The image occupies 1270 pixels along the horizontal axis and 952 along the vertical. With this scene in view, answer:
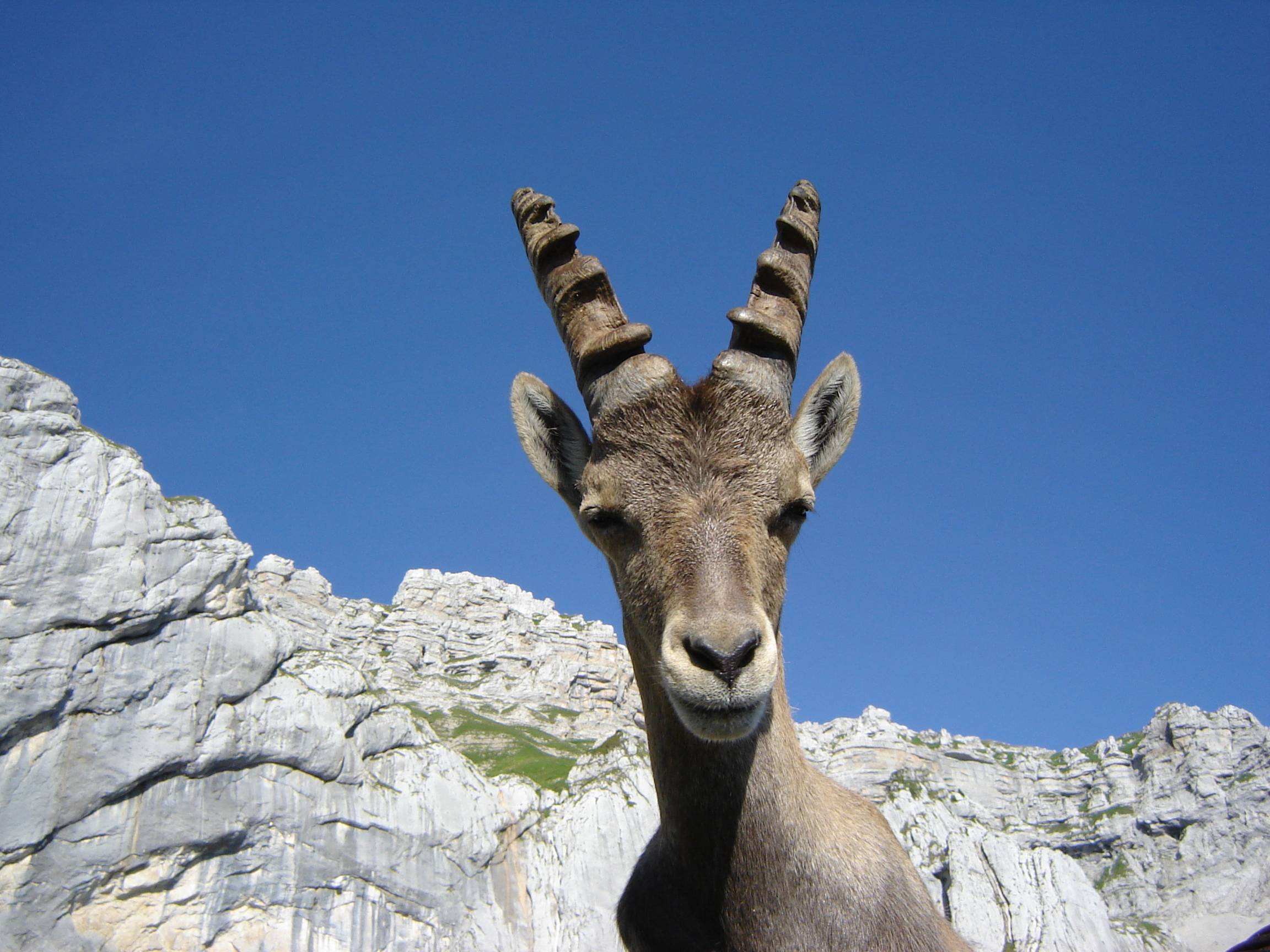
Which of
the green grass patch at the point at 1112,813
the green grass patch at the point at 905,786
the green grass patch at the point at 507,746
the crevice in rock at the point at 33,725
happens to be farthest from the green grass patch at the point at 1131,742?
the crevice in rock at the point at 33,725

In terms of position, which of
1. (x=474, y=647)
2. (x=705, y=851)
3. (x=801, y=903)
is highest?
(x=474, y=647)

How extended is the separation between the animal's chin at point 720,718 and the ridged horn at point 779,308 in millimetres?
1954

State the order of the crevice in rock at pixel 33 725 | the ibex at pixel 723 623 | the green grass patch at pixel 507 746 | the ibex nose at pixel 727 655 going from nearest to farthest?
the ibex nose at pixel 727 655 < the ibex at pixel 723 623 < the crevice in rock at pixel 33 725 < the green grass patch at pixel 507 746

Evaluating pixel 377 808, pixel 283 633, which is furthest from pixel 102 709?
pixel 377 808

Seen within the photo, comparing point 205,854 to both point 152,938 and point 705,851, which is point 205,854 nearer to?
point 152,938

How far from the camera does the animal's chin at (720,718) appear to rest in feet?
12.4

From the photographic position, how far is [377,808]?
256 feet

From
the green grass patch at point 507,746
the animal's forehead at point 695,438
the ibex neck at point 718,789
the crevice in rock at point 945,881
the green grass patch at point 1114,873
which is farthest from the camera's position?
the green grass patch at point 1114,873

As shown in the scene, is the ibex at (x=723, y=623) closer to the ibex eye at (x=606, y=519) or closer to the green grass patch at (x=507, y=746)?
the ibex eye at (x=606, y=519)

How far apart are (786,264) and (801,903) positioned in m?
3.79

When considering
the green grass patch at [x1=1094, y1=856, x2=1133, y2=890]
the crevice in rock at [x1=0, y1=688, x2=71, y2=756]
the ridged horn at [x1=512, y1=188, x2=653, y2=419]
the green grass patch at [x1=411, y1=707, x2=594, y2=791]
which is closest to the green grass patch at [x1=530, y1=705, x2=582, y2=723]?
the green grass patch at [x1=411, y1=707, x2=594, y2=791]

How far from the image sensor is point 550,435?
17.9ft

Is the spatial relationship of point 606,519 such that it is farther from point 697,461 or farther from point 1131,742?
point 1131,742

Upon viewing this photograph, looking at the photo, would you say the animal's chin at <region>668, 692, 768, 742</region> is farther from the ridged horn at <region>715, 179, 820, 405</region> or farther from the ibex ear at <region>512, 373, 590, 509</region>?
the ridged horn at <region>715, 179, 820, 405</region>
